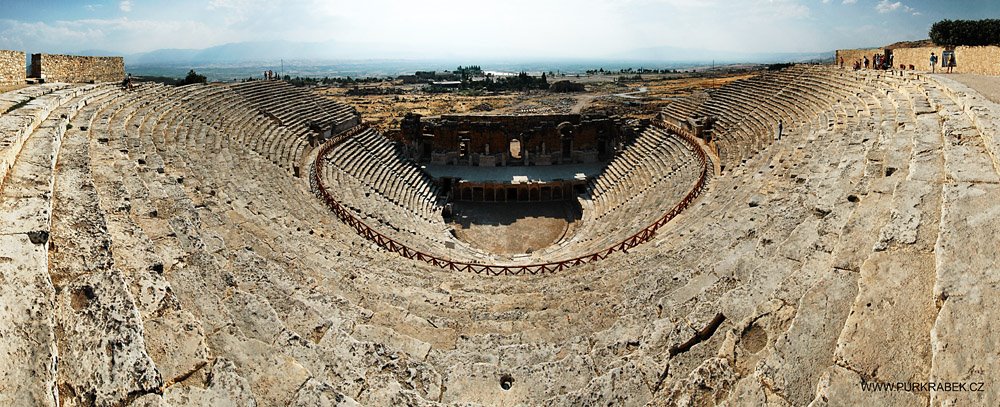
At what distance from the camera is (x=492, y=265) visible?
1268 cm

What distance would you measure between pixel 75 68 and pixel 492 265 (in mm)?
28351

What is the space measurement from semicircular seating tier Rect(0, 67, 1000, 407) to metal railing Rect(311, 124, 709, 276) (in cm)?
99

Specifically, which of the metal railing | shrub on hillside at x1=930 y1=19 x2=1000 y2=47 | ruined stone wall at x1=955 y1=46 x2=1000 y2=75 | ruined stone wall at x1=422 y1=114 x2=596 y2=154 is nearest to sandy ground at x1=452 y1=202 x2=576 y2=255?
ruined stone wall at x1=422 y1=114 x2=596 y2=154

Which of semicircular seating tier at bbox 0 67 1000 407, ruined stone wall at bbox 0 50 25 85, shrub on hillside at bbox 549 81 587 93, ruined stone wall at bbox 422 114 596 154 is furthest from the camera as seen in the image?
shrub on hillside at bbox 549 81 587 93

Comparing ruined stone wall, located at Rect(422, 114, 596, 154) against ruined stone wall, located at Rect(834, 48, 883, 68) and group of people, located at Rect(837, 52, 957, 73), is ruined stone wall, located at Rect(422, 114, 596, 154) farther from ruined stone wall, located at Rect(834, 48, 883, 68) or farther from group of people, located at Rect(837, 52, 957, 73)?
ruined stone wall, located at Rect(834, 48, 883, 68)

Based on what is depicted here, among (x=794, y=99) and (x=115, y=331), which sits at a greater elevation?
(x=794, y=99)

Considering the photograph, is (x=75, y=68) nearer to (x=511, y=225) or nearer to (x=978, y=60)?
(x=511, y=225)

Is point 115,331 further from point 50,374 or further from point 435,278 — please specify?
point 435,278

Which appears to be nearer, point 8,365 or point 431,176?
point 8,365

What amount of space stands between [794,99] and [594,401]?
2270cm

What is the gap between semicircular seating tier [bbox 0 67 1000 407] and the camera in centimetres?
407

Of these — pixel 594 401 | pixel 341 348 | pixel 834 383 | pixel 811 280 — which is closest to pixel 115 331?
pixel 341 348

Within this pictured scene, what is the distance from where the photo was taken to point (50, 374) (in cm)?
329

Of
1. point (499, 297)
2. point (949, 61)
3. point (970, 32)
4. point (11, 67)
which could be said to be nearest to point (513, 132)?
point (949, 61)
